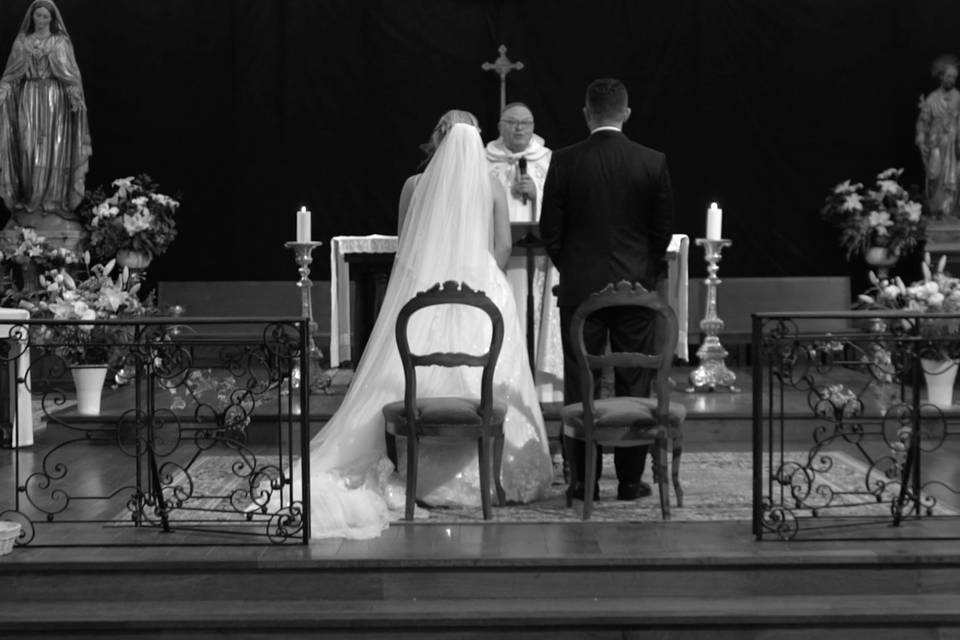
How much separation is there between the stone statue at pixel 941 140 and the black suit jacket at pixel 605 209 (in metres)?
6.39

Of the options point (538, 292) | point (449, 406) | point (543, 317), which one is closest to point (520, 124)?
point (538, 292)

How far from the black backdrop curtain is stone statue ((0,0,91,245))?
0.93m

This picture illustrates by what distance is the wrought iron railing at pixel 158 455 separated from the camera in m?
5.18

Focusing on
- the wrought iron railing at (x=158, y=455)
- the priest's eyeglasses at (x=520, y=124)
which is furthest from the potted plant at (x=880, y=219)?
the wrought iron railing at (x=158, y=455)

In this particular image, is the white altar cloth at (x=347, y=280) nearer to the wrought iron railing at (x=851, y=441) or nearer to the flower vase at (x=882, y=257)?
the wrought iron railing at (x=851, y=441)

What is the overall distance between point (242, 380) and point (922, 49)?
674cm

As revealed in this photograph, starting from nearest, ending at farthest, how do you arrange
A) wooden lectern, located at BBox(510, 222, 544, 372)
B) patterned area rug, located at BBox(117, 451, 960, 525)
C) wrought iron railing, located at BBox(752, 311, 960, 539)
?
1. wrought iron railing, located at BBox(752, 311, 960, 539)
2. patterned area rug, located at BBox(117, 451, 960, 525)
3. wooden lectern, located at BBox(510, 222, 544, 372)

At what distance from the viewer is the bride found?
19.3 ft

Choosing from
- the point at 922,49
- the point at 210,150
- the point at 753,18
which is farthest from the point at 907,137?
the point at 210,150

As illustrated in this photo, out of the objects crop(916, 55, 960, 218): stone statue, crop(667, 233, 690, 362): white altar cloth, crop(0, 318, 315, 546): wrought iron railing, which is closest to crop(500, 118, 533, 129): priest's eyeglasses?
crop(667, 233, 690, 362): white altar cloth

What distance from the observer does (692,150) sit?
1205 centimetres

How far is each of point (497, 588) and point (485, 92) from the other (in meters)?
7.77

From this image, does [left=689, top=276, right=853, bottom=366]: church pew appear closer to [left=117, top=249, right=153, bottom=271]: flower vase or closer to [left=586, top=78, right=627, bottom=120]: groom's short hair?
[left=117, top=249, right=153, bottom=271]: flower vase

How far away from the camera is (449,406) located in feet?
18.1
